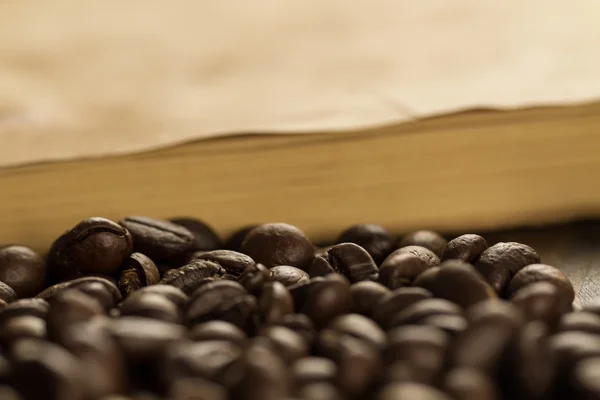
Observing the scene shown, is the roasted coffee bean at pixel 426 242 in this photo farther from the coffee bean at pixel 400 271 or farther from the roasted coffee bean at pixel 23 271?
the roasted coffee bean at pixel 23 271

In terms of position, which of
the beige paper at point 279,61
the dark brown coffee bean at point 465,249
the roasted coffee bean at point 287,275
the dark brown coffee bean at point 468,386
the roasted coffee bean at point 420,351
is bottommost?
the dark brown coffee bean at point 468,386

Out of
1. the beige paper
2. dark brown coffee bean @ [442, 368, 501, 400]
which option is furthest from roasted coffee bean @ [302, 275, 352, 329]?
the beige paper

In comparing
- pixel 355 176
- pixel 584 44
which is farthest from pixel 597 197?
pixel 355 176

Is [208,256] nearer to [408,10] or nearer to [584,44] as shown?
[408,10]

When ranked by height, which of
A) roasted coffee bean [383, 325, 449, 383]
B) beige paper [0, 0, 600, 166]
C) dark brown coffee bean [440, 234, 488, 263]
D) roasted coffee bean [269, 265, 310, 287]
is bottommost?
roasted coffee bean [383, 325, 449, 383]

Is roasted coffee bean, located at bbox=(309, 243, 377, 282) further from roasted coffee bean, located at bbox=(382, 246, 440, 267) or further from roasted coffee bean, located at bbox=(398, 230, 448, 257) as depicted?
roasted coffee bean, located at bbox=(398, 230, 448, 257)

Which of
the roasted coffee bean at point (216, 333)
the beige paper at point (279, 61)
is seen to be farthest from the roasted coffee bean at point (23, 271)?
the roasted coffee bean at point (216, 333)
